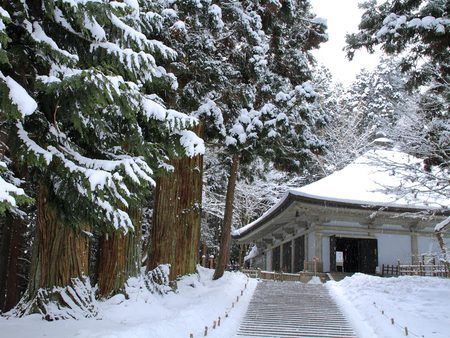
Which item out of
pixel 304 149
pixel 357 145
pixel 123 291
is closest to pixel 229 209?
pixel 304 149

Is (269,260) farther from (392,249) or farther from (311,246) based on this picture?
(392,249)

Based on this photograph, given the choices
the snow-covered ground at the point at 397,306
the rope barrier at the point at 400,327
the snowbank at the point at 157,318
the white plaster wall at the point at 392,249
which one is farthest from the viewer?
the white plaster wall at the point at 392,249

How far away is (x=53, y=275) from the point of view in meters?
6.89

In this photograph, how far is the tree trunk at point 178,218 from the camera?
11320mm

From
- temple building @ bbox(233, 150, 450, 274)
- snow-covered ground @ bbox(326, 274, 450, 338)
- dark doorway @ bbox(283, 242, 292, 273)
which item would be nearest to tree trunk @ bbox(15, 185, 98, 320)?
snow-covered ground @ bbox(326, 274, 450, 338)

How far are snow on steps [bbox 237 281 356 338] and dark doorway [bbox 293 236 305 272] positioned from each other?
7.23 m

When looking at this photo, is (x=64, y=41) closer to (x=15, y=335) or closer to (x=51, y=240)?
(x=51, y=240)

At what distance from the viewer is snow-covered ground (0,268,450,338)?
6379mm

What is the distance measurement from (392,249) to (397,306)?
9980mm

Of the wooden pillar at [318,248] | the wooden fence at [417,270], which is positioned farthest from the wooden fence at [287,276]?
the wooden fence at [417,270]

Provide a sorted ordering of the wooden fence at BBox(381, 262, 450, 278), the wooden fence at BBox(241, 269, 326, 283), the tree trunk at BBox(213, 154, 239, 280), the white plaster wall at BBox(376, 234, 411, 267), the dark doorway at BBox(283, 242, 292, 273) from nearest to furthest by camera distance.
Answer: the wooden fence at BBox(381, 262, 450, 278), the tree trunk at BBox(213, 154, 239, 280), the wooden fence at BBox(241, 269, 326, 283), the white plaster wall at BBox(376, 234, 411, 267), the dark doorway at BBox(283, 242, 292, 273)

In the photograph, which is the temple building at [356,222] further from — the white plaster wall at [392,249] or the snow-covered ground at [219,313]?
the snow-covered ground at [219,313]

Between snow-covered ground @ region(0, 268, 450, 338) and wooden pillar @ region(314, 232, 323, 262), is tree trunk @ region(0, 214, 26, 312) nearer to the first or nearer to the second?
snow-covered ground @ region(0, 268, 450, 338)

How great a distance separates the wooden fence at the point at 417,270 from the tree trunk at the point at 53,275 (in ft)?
34.6
